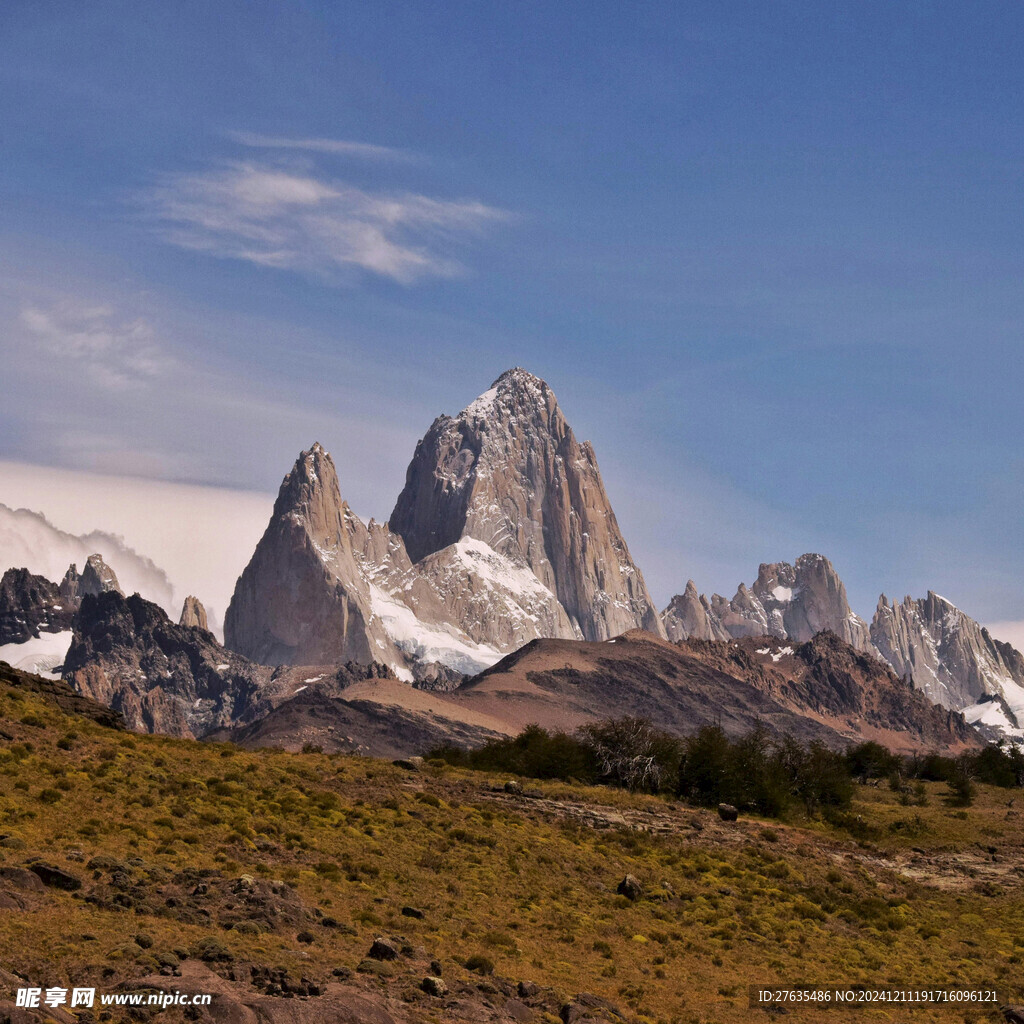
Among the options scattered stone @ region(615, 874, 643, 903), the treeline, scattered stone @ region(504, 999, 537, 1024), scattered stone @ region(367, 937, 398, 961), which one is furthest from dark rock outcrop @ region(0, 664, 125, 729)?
scattered stone @ region(504, 999, 537, 1024)

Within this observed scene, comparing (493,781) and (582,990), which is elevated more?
(493,781)

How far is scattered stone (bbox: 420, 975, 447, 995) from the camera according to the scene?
27391mm

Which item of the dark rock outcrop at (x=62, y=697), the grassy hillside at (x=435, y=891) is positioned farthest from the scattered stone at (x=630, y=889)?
the dark rock outcrop at (x=62, y=697)

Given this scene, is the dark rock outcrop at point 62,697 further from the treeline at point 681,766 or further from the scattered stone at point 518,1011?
the scattered stone at point 518,1011

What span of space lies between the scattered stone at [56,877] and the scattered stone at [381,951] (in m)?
7.53

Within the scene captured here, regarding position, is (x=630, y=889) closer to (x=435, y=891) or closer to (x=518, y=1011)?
(x=435, y=891)

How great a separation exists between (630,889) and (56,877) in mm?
22180

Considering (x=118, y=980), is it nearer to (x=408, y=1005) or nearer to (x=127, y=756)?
(x=408, y=1005)

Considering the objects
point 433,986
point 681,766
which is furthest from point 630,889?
point 681,766

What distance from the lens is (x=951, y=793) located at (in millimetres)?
116750

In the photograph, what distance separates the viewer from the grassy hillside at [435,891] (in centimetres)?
2756

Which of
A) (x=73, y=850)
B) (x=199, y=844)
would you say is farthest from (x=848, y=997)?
(x=73, y=850)

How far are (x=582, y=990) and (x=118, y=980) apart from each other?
13.2 m

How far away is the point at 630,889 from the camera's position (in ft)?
144
